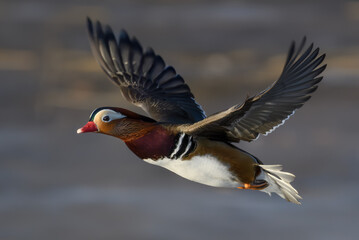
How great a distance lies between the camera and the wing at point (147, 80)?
2.65ft

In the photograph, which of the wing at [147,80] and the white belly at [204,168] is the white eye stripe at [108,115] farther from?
the wing at [147,80]

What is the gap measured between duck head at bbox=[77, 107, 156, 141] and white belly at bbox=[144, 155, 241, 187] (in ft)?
0.08

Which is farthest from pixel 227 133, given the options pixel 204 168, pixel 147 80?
pixel 147 80

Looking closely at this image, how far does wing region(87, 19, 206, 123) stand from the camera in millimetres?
809

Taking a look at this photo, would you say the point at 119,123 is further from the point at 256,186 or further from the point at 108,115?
the point at 256,186

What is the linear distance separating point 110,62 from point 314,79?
0.30 meters

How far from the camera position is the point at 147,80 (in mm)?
893

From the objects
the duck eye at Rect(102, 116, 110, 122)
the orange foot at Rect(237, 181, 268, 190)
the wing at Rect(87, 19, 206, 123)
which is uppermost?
the wing at Rect(87, 19, 206, 123)

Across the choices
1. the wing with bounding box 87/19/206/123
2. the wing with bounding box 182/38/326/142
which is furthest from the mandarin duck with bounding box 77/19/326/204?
the wing with bounding box 87/19/206/123

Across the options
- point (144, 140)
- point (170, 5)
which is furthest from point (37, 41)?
point (144, 140)

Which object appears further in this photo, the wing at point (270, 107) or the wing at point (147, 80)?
the wing at point (147, 80)

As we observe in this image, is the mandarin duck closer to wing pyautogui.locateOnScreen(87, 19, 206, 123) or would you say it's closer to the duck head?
the duck head

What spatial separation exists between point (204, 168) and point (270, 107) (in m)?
0.07

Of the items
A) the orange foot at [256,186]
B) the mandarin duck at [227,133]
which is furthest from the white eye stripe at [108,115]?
the orange foot at [256,186]
